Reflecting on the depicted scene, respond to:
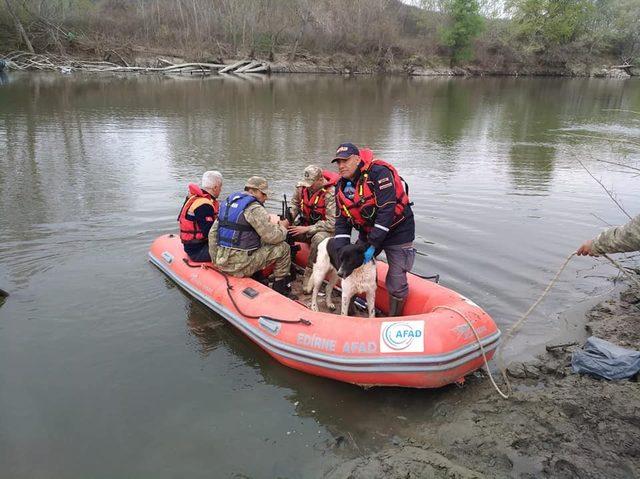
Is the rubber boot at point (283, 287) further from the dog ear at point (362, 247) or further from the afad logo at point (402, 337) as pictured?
the afad logo at point (402, 337)

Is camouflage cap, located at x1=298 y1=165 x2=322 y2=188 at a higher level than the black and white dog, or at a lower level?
higher

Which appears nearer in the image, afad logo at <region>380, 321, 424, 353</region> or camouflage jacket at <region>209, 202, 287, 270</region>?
afad logo at <region>380, 321, 424, 353</region>

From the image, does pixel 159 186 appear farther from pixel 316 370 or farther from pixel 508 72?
pixel 508 72

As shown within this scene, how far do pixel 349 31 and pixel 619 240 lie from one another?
45.9 m

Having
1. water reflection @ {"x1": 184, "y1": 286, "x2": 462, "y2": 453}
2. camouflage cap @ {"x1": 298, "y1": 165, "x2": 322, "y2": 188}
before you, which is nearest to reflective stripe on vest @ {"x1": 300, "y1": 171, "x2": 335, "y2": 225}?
camouflage cap @ {"x1": 298, "y1": 165, "x2": 322, "y2": 188}

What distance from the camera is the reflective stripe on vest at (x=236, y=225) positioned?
17.0ft

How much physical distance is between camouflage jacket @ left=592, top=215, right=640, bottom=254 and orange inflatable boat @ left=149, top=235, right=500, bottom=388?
1138 mm

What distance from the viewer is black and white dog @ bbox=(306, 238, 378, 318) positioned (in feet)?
14.6

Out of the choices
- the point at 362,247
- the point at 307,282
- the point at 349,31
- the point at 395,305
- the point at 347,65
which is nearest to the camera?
the point at 362,247

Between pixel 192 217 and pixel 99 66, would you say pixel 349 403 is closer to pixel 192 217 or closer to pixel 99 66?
pixel 192 217

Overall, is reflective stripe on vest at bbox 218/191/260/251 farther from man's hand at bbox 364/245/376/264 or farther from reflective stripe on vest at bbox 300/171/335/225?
man's hand at bbox 364/245/376/264

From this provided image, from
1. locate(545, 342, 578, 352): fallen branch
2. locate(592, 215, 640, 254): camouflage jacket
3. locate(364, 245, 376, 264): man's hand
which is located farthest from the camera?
locate(545, 342, 578, 352): fallen branch

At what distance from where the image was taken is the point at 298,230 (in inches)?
232

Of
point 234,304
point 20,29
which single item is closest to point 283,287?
point 234,304
